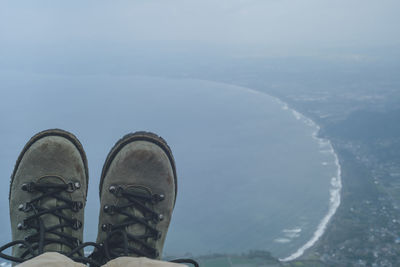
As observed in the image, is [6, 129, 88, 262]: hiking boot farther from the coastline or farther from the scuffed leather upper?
the coastline

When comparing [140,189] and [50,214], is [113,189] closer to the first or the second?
[140,189]

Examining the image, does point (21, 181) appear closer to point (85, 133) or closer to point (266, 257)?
point (266, 257)

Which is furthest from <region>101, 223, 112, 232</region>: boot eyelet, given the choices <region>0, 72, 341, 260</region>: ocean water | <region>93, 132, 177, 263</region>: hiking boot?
<region>0, 72, 341, 260</region>: ocean water

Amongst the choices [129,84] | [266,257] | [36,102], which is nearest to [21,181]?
[266,257]

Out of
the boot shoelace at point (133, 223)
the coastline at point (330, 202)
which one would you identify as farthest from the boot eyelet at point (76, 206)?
the coastline at point (330, 202)

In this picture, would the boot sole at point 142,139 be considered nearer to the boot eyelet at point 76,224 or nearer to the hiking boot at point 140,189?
the hiking boot at point 140,189

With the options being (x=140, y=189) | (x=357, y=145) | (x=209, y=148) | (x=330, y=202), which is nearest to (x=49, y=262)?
(x=140, y=189)
